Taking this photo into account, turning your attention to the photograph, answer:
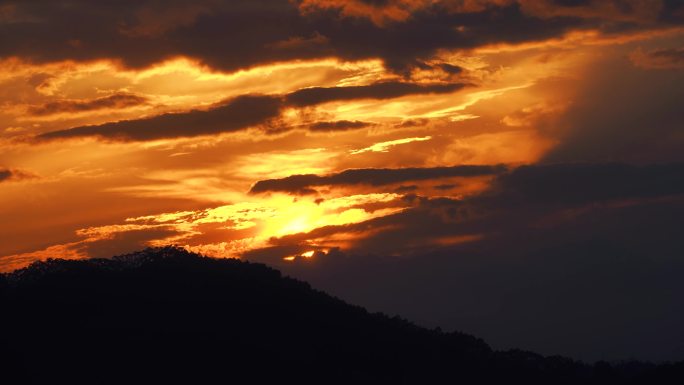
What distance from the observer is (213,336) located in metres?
131

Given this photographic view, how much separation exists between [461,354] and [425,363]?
924cm

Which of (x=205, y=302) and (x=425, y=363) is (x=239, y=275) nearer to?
(x=205, y=302)

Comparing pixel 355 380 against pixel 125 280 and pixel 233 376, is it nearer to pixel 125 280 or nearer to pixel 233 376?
pixel 233 376

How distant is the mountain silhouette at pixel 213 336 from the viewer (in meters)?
122

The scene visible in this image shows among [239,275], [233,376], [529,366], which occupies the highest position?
[239,275]

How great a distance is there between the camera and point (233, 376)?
405 feet

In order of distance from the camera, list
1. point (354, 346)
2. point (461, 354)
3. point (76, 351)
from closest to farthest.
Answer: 1. point (76, 351)
2. point (354, 346)
3. point (461, 354)

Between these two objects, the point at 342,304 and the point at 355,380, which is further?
the point at 342,304

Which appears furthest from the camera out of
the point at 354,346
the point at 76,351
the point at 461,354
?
the point at 461,354

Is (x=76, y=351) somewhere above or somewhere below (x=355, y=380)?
above

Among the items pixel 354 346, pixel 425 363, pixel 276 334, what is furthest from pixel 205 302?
pixel 425 363

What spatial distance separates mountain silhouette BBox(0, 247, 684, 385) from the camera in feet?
399

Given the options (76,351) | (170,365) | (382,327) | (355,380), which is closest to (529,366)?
(382,327)

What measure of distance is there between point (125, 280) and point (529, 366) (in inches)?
2257
